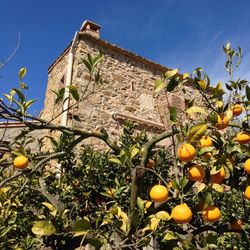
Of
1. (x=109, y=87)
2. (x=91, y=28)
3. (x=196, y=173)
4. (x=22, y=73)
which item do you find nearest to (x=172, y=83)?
(x=196, y=173)

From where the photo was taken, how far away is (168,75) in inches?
70.6

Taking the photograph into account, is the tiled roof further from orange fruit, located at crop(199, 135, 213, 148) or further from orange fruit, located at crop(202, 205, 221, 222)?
orange fruit, located at crop(202, 205, 221, 222)

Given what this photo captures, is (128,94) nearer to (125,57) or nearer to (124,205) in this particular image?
(125,57)

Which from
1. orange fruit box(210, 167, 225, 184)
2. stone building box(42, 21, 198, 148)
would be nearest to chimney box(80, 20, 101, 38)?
stone building box(42, 21, 198, 148)

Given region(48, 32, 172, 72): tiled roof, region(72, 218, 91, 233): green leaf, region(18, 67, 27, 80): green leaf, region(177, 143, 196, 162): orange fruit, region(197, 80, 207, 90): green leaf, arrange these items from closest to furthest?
region(72, 218, 91, 233): green leaf
region(177, 143, 196, 162): orange fruit
region(197, 80, 207, 90): green leaf
region(18, 67, 27, 80): green leaf
region(48, 32, 172, 72): tiled roof

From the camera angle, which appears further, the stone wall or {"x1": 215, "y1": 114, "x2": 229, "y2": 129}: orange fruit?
the stone wall

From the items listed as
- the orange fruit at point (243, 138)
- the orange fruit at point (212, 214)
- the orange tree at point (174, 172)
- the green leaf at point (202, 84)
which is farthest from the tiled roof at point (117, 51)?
the orange fruit at point (212, 214)

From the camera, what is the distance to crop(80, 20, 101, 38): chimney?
8.29 m

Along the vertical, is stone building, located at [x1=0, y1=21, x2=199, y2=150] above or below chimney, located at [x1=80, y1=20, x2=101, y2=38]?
below

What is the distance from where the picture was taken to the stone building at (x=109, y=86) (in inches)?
295

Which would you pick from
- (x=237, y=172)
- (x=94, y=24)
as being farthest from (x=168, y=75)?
(x=94, y=24)

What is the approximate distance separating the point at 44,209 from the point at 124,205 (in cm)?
98

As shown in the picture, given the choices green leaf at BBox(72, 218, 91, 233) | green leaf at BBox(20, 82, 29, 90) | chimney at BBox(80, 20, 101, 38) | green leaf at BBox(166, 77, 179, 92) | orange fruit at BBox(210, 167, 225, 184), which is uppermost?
chimney at BBox(80, 20, 101, 38)

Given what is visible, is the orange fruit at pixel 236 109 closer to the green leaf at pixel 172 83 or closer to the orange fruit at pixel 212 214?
the green leaf at pixel 172 83
